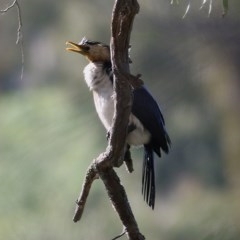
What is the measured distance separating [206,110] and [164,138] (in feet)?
2.81

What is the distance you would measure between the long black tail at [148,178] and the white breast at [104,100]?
1.1 inches

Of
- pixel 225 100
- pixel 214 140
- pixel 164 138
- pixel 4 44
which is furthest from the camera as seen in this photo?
pixel 4 44

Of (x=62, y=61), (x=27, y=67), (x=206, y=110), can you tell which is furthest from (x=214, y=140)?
(x=27, y=67)

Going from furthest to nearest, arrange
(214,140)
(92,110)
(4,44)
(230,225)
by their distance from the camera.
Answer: (4,44)
(214,140)
(92,110)
(230,225)

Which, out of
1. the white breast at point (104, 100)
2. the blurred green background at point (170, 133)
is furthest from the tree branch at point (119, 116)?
the white breast at point (104, 100)

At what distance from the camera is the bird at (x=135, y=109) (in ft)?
→ 7.30

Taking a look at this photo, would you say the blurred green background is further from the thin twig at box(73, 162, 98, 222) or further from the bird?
the thin twig at box(73, 162, 98, 222)

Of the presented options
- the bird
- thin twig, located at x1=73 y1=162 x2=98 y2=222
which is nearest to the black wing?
the bird

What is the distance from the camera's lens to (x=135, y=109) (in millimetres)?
2258

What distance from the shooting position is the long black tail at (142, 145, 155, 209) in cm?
211

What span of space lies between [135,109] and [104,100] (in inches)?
3.1

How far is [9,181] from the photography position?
8.21 feet

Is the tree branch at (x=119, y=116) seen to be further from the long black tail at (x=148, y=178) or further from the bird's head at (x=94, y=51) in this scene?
the bird's head at (x=94, y=51)

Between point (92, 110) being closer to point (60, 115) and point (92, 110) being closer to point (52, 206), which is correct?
point (60, 115)
